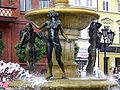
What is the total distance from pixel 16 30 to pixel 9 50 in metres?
1.91

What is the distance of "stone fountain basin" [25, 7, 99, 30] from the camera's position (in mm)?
12574

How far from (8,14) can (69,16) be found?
916 inches

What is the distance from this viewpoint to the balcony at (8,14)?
35031 millimetres

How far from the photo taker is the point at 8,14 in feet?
116

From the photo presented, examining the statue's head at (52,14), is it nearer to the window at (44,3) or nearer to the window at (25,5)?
the window at (25,5)

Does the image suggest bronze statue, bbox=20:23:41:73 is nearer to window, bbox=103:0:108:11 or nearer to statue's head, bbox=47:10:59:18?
statue's head, bbox=47:10:59:18

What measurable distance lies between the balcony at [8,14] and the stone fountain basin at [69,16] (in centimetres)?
2201

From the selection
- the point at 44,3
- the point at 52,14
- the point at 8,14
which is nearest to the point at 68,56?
the point at 52,14

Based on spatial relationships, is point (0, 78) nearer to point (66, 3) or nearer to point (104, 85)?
point (66, 3)

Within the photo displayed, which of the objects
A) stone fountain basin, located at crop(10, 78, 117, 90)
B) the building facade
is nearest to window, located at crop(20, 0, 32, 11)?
the building facade

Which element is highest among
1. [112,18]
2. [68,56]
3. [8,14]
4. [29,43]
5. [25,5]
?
[25,5]

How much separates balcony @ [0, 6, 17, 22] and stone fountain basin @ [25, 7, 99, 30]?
72.2ft

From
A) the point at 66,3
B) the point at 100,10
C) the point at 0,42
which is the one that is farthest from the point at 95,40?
the point at 100,10

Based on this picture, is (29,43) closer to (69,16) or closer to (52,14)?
(69,16)
